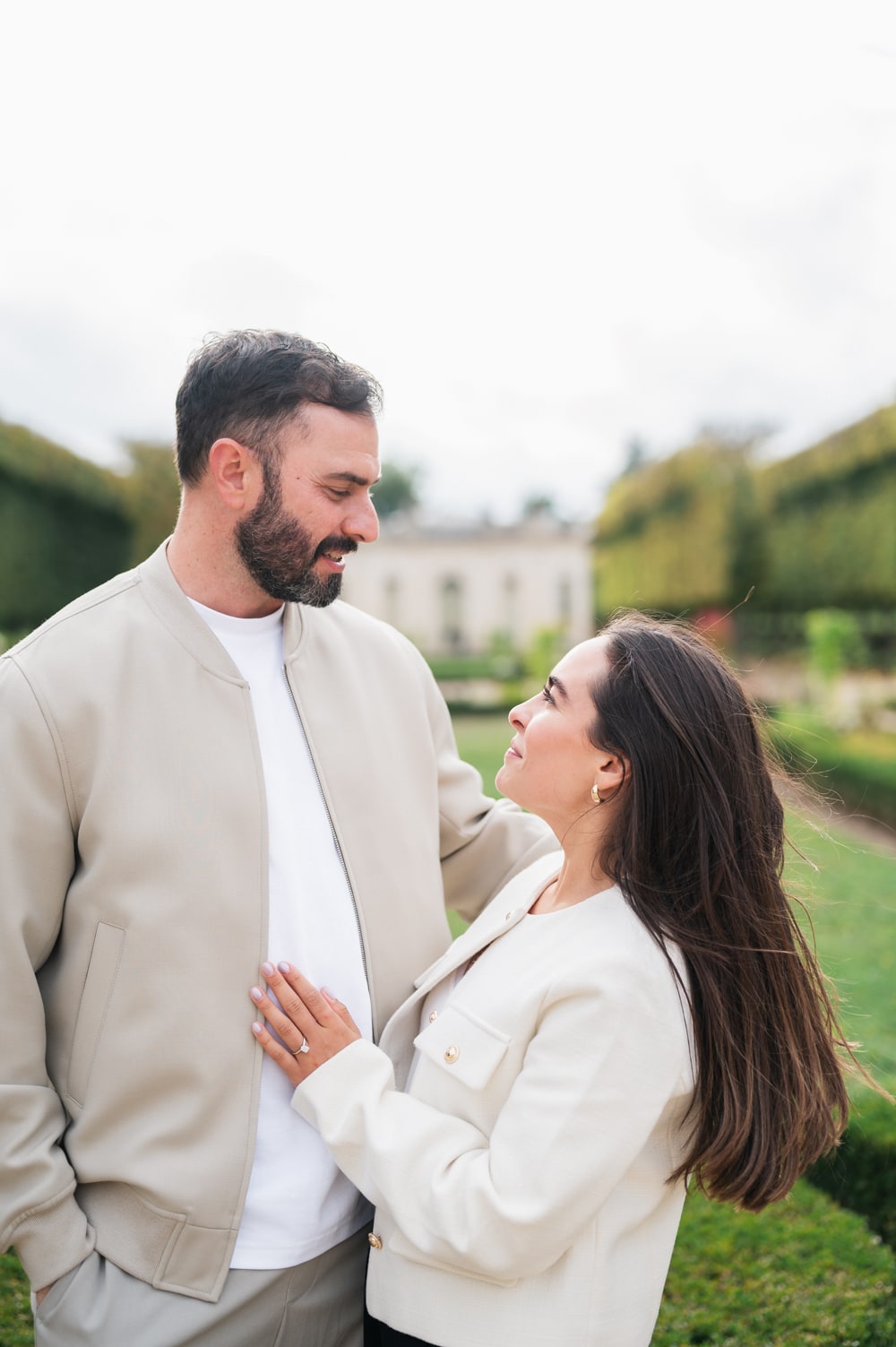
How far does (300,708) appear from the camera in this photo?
6.27ft

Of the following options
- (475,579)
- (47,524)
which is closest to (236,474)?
(47,524)

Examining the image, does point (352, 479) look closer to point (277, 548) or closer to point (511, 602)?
point (277, 548)

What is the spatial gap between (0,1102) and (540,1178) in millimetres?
810

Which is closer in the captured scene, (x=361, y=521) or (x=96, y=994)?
(x=96, y=994)

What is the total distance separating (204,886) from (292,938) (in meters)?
0.18

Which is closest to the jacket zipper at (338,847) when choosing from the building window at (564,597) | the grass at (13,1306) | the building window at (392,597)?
the grass at (13,1306)

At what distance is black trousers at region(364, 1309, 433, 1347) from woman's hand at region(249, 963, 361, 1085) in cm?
39

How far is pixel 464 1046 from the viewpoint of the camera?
5.06ft

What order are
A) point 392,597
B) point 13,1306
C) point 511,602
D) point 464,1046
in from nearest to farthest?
point 464,1046 < point 13,1306 < point 392,597 < point 511,602

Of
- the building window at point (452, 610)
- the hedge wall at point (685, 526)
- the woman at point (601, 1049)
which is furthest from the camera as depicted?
the building window at point (452, 610)

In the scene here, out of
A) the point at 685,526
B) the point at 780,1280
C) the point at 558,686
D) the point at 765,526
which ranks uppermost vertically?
the point at 685,526

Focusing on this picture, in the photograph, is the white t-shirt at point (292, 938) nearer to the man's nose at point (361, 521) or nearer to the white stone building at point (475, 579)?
the man's nose at point (361, 521)

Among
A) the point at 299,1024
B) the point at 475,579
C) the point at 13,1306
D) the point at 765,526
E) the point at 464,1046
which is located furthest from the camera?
the point at 475,579

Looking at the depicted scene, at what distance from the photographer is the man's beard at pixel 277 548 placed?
1.83 meters
